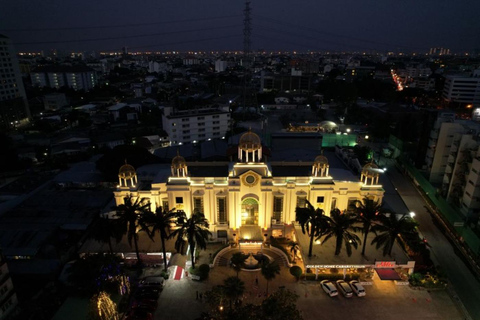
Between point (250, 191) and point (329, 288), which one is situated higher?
point (250, 191)

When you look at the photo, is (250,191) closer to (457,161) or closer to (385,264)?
(385,264)

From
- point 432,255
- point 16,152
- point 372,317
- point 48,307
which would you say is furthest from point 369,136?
point 16,152

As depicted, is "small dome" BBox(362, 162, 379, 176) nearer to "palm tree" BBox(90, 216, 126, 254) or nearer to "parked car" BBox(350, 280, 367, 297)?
"parked car" BBox(350, 280, 367, 297)

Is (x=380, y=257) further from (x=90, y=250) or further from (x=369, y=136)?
(x=369, y=136)

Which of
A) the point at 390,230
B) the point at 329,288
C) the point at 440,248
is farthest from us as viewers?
the point at 440,248

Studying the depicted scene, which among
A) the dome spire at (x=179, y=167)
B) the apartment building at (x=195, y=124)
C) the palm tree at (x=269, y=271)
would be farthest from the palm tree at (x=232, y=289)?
the apartment building at (x=195, y=124)

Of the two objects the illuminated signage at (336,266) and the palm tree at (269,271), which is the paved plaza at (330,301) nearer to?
the illuminated signage at (336,266)

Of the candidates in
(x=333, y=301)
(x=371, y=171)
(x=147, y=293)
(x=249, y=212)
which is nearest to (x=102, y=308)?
(x=147, y=293)
